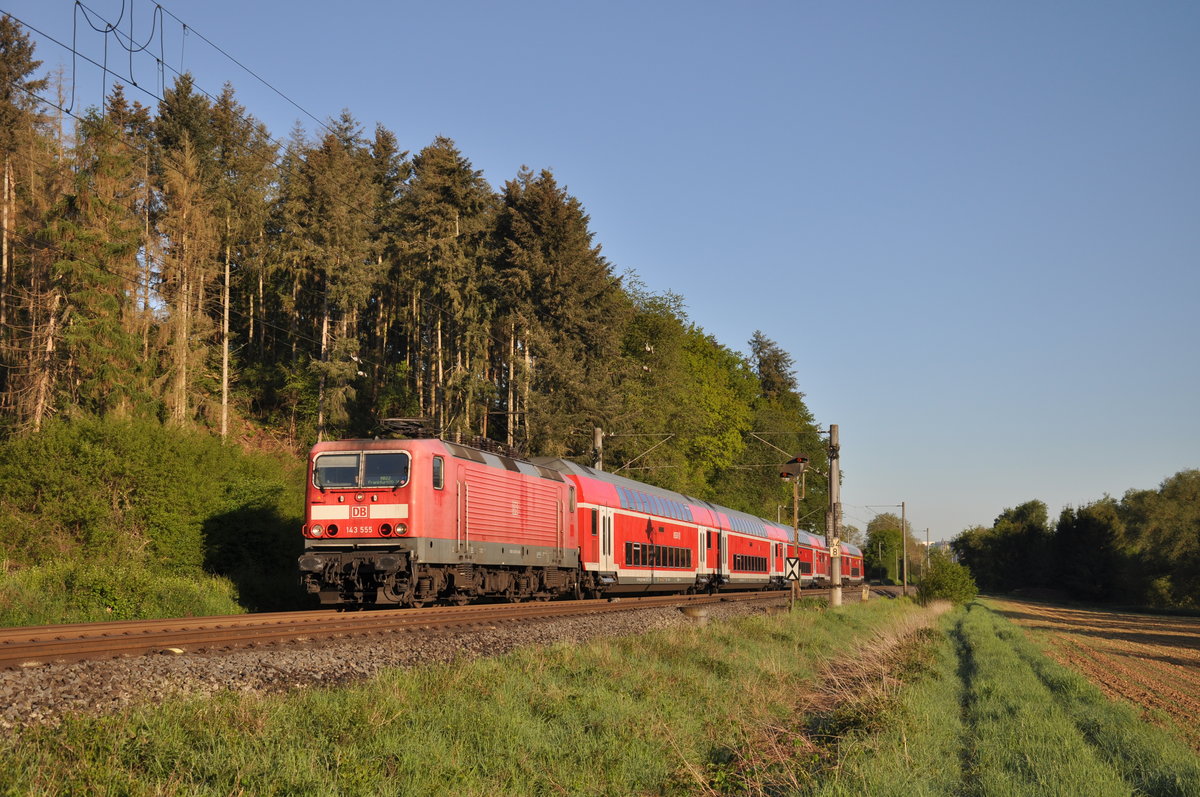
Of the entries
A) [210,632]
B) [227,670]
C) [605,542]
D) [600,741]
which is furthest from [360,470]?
[605,542]

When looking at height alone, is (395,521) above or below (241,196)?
below

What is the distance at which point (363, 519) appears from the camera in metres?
19.9

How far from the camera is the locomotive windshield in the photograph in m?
20.0

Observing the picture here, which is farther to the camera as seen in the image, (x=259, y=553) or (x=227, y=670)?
(x=259, y=553)

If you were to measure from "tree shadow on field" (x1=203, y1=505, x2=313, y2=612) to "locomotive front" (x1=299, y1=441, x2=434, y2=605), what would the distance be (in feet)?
14.7

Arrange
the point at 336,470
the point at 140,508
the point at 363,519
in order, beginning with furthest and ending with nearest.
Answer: the point at 140,508
the point at 336,470
the point at 363,519

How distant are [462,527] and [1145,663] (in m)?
22.4

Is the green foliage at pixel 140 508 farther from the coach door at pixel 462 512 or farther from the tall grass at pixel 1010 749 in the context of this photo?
the tall grass at pixel 1010 749

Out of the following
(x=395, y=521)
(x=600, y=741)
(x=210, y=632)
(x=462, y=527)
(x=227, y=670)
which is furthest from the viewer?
(x=462, y=527)

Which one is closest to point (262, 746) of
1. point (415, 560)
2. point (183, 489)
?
point (415, 560)

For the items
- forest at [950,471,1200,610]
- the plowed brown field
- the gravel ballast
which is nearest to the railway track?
the gravel ballast

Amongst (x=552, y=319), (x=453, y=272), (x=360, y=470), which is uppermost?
(x=453, y=272)

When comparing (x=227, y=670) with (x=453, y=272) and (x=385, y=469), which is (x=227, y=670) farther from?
(x=453, y=272)

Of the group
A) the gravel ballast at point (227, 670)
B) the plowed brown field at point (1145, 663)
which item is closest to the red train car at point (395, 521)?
the gravel ballast at point (227, 670)
